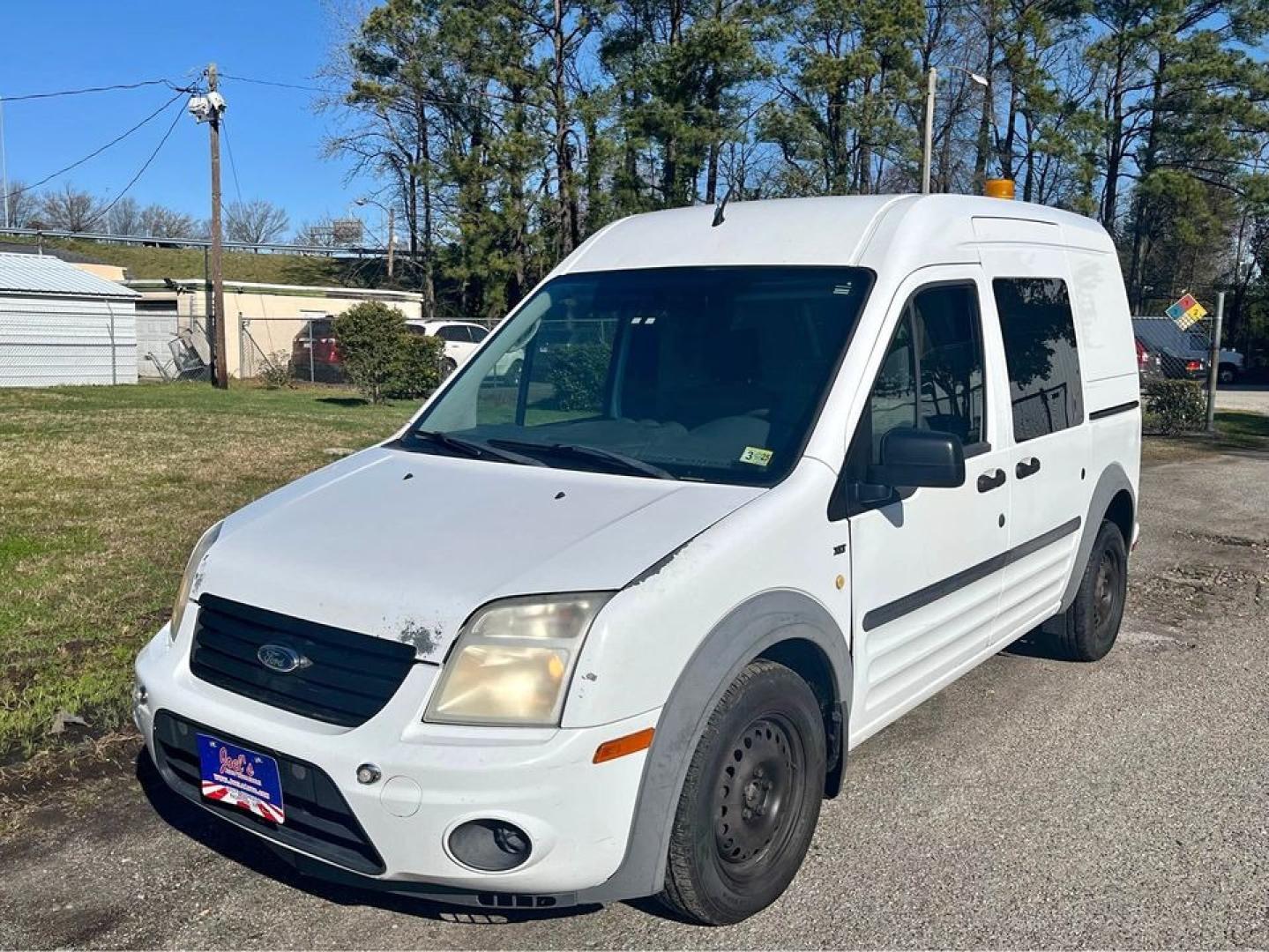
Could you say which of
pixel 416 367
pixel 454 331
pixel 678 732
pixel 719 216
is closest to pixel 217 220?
pixel 454 331

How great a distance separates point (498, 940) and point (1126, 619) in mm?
4973

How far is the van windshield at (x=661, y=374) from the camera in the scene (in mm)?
3637

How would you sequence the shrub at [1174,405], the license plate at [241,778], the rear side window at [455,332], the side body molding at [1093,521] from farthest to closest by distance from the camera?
the rear side window at [455,332]
the shrub at [1174,405]
the side body molding at [1093,521]
the license plate at [241,778]

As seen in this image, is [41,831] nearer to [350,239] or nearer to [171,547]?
[171,547]

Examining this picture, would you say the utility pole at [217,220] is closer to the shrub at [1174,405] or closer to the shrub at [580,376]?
the shrub at [1174,405]

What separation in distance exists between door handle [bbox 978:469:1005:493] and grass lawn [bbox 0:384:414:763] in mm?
3664

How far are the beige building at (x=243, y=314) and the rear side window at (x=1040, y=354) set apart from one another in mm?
26281

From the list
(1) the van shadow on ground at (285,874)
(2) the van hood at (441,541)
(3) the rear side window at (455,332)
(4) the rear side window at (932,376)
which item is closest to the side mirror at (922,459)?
(4) the rear side window at (932,376)

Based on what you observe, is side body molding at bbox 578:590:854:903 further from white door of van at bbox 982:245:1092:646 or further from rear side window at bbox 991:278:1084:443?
rear side window at bbox 991:278:1084:443

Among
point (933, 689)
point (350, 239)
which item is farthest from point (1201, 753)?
point (350, 239)

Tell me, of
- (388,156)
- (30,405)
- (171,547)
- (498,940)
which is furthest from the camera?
(388,156)

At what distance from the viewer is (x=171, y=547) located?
309 inches

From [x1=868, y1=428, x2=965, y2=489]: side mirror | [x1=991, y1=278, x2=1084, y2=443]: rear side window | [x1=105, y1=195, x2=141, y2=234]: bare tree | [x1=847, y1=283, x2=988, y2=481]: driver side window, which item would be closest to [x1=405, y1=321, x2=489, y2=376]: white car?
[x1=991, y1=278, x2=1084, y2=443]: rear side window

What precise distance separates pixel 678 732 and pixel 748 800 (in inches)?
19.2
